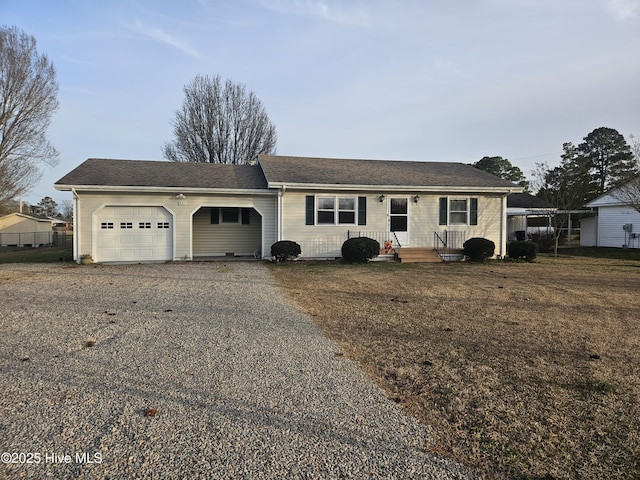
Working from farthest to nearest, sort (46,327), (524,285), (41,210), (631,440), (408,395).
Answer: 1. (41,210)
2. (524,285)
3. (46,327)
4. (408,395)
5. (631,440)

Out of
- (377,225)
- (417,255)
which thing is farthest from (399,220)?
(417,255)

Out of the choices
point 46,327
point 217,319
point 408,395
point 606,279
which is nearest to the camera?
point 408,395

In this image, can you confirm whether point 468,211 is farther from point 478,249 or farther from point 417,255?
point 417,255

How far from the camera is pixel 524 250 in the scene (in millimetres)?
15953

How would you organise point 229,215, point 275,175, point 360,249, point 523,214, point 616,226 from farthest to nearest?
point 523,214 → point 616,226 → point 229,215 → point 275,175 → point 360,249

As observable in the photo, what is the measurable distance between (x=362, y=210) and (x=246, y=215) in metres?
5.00

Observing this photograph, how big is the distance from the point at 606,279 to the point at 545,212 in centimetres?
1185

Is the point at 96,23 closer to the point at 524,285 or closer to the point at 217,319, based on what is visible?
the point at 217,319

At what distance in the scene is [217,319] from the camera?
6297 millimetres

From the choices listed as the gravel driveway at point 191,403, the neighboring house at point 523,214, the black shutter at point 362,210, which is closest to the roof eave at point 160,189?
the black shutter at point 362,210

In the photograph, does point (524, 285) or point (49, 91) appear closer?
point (524, 285)

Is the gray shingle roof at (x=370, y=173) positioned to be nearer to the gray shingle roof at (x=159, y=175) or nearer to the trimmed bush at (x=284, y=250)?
the gray shingle roof at (x=159, y=175)

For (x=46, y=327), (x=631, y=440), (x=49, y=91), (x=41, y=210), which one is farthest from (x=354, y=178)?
(x=41, y=210)

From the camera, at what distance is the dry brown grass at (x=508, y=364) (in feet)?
8.88
